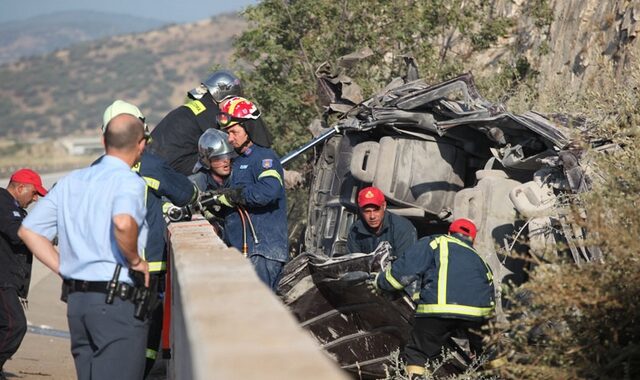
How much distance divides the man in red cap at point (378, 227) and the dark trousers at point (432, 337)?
1.14 m

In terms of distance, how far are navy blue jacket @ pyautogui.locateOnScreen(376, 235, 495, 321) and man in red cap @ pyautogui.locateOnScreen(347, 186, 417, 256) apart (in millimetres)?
1148

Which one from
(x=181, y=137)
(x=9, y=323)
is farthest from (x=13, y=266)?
(x=181, y=137)

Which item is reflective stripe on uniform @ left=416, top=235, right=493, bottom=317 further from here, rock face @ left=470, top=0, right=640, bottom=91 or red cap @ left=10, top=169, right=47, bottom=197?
red cap @ left=10, top=169, right=47, bottom=197

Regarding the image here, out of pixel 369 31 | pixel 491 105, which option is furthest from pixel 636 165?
pixel 369 31

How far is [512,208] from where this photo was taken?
8.84m

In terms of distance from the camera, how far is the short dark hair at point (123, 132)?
5754 millimetres

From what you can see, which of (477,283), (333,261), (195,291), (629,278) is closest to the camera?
(195,291)

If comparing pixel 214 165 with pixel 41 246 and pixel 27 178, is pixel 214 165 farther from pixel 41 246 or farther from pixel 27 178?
Answer: pixel 41 246

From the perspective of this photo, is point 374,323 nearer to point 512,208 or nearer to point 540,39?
point 512,208

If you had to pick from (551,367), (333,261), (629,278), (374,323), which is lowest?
(374,323)

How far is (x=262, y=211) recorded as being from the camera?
28.5 ft

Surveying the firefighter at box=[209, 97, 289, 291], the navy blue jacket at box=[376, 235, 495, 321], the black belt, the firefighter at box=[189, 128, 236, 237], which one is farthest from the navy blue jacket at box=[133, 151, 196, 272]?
the navy blue jacket at box=[376, 235, 495, 321]

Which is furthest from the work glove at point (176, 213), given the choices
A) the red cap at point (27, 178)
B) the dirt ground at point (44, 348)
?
the dirt ground at point (44, 348)

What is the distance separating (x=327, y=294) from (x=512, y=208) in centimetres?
163
